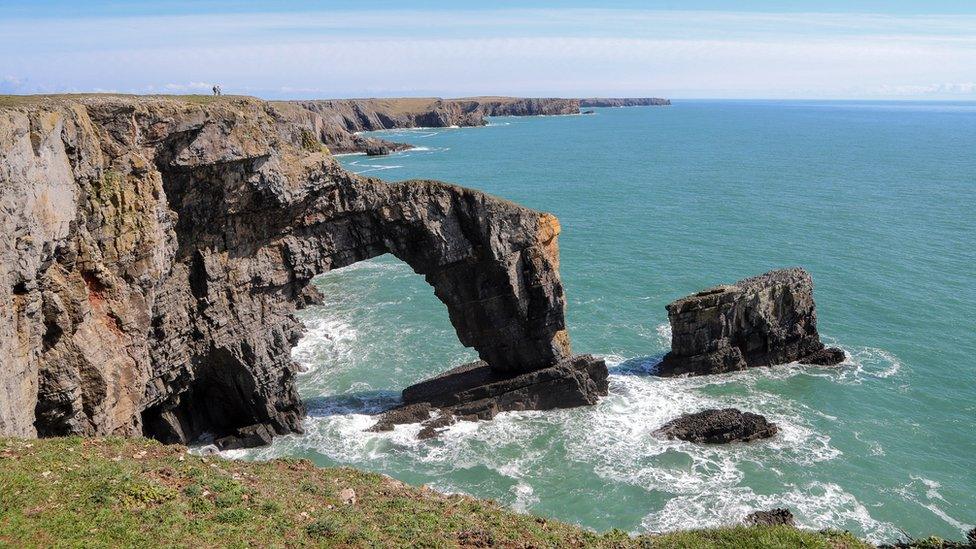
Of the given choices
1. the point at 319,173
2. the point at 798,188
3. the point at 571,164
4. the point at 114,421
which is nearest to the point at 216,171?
the point at 319,173

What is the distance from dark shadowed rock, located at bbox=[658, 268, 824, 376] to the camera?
1769 inches

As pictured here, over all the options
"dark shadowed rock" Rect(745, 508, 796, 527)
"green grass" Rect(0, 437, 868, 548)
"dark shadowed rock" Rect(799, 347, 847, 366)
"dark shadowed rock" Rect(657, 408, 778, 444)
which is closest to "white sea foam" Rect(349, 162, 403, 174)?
"dark shadowed rock" Rect(799, 347, 847, 366)

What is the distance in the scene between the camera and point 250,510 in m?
17.4

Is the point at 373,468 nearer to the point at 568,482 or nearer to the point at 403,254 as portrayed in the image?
the point at 568,482

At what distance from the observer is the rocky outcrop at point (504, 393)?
39500 millimetres

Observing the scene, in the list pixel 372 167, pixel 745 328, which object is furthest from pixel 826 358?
pixel 372 167

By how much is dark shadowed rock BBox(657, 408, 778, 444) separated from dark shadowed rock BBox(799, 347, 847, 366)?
11.2 m

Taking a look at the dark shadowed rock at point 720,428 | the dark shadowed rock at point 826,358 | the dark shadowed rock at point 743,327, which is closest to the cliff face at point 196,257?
the dark shadowed rock at point 720,428

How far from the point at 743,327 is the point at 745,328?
0.19m

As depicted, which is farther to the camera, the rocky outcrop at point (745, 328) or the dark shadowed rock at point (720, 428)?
the rocky outcrop at point (745, 328)

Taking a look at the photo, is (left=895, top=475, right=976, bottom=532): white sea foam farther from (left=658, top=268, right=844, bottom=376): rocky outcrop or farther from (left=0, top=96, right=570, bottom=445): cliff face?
(left=0, top=96, right=570, bottom=445): cliff face

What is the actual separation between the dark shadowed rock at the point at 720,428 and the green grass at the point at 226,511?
17.6 meters

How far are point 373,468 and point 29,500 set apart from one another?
1986 centimetres

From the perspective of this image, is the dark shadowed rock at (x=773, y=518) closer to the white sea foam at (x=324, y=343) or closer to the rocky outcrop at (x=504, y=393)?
the rocky outcrop at (x=504, y=393)
